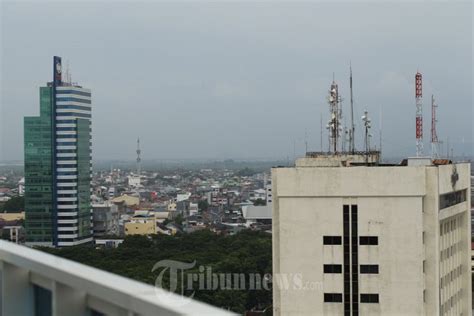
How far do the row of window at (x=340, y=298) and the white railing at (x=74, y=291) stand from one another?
6.85m

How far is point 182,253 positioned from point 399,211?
15932mm

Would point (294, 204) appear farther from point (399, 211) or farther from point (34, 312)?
point (34, 312)

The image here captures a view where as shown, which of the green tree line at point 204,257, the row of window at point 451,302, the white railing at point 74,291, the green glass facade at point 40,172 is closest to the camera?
the white railing at point 74,291

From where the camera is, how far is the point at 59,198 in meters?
32.6

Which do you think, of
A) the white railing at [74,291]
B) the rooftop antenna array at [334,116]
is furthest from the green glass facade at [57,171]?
the white railing at [74,291]

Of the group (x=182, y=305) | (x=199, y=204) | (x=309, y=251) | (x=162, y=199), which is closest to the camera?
(x=182, y=305)

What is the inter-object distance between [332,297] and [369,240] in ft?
2.46

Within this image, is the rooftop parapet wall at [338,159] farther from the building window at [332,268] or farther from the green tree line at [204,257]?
the green tree line at [204,257]

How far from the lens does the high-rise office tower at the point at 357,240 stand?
7906 millimetres

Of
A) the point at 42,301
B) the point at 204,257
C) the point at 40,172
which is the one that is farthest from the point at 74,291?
the point at 40,172

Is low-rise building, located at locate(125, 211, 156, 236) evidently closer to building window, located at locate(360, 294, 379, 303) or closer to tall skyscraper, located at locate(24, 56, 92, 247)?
tall skyscraper, located at locate(24, 56, 92, 247)

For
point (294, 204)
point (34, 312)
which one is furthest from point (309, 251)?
point (34, 312)

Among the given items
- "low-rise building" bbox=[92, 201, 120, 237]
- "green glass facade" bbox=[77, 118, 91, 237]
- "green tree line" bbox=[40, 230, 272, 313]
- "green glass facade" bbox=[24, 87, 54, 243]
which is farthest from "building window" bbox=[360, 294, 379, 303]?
"low-rise building" bbox=[92, 201, 120, 237]

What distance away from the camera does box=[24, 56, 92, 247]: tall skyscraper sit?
32406 mm
